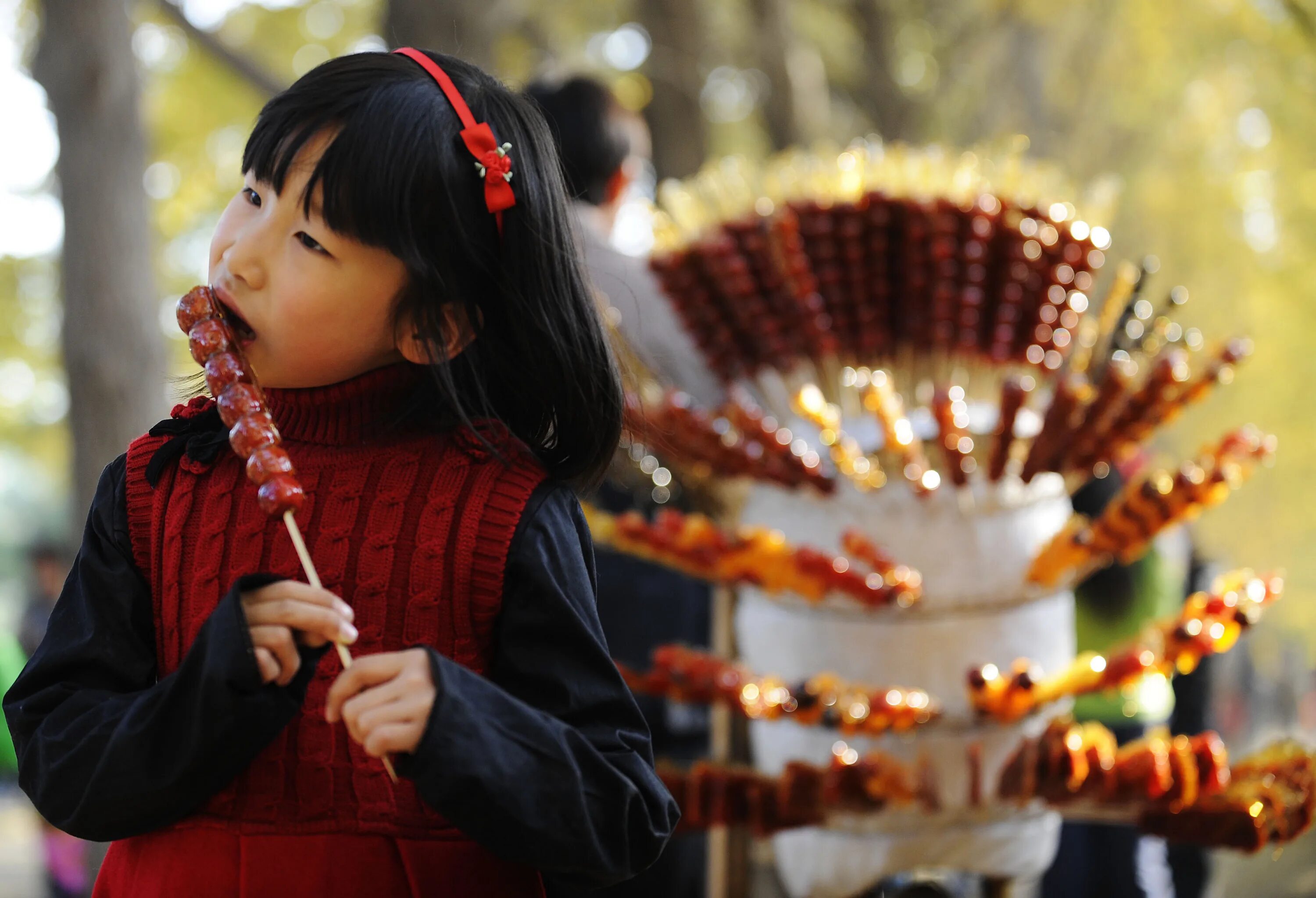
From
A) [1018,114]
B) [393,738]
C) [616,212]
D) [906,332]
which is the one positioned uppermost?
[1018,114]

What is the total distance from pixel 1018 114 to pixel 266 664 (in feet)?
27.0

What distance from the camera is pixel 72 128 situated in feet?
12.9

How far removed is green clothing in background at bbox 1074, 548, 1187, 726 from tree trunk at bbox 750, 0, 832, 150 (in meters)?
4.81

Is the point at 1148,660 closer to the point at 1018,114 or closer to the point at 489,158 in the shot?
the point at 489,158

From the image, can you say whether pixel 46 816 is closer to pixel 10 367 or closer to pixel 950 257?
pixel 950 257

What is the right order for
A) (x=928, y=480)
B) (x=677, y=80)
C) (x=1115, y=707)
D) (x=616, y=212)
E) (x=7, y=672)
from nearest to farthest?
(x=928, y=480) < (x=616, y=212) < (x=1115, y=707) < (x=7, y=672) < (x=677, y=80)

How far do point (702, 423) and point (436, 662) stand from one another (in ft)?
4.04

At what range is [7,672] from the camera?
7.10 meters

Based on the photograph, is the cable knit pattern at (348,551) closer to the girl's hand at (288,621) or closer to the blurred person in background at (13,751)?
the girl's hand at (288,621)

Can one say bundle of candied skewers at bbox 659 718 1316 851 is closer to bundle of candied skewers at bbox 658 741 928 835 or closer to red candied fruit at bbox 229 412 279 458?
bundle of candied skewers at bbox 658 741 928 835

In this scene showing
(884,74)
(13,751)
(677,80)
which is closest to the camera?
(13,751)

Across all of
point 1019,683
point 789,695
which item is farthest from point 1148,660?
point 789,695

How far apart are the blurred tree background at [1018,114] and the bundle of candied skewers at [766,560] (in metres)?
5.58

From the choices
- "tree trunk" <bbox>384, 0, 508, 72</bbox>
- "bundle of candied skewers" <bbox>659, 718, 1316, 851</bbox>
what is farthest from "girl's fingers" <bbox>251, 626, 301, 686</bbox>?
"tree trunk" <bbox>384, 0, 508, 72</bbox>
